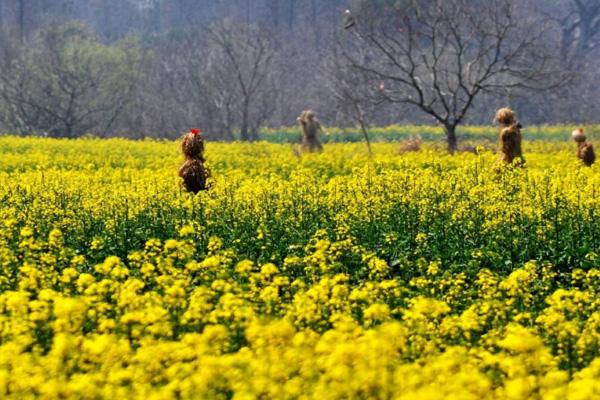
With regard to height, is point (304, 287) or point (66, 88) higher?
point (66, 88)

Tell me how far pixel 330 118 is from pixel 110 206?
127 feet

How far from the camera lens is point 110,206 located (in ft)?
41.0

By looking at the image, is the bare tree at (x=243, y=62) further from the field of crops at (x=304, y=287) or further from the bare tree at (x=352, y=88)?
the field of crops at (x=304, y=287)

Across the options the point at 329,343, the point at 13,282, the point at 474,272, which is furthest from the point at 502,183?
the point at 329,343

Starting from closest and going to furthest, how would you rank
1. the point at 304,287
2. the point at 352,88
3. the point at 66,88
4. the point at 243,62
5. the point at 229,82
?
the point at 304,287
the point at 352,88
the point at 229,82
the point at 66,88
the point at 243,62

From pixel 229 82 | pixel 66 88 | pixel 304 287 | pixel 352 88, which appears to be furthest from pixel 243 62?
pixel 304 287

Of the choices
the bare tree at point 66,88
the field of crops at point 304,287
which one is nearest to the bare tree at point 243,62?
the bare tree at point 66,88

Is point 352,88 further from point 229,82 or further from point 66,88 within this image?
point 66,88

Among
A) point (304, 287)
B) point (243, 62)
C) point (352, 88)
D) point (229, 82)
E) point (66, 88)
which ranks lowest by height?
point (304, 287)

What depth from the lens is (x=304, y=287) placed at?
8.55 m

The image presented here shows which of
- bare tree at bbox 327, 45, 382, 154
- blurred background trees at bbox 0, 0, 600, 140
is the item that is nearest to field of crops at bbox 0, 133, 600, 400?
bare tree at bbox 327, 45, 382, 154

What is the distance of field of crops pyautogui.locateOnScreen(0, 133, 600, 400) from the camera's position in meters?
5.14

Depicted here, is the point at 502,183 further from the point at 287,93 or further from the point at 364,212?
the point at 287,93

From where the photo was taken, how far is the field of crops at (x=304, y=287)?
5.14 meters
